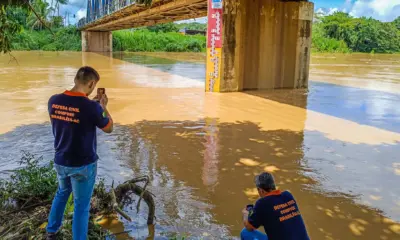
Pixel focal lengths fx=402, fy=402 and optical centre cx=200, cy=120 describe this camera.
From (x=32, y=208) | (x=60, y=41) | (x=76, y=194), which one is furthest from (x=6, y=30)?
(x=60, y=41)

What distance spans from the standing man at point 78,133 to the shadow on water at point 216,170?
98cm

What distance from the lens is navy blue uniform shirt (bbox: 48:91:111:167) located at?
3061 millimetres

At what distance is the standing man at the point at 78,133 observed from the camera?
3.07 m

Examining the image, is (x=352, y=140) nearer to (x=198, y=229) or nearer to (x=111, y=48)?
(x=198, y=229)

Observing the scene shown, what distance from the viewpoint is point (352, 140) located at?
8.19 meters

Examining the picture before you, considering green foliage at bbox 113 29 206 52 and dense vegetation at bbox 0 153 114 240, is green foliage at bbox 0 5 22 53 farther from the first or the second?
green foliage at bbox 113 29 206 52

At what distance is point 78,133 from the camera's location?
10.2ft

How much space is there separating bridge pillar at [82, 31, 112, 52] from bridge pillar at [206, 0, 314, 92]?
41.8 m

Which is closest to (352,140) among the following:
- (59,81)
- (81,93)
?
(81,93)

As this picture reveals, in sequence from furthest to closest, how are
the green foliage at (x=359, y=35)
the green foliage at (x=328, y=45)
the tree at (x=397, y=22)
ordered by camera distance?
1. the tree at (x=397, y=22)
2. the green foliage at (x=359, y=35)
3. the green foliage at (x=328, y=45)

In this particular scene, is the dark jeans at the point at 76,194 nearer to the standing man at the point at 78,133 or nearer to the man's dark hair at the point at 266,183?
the standing man at the point at 78,133

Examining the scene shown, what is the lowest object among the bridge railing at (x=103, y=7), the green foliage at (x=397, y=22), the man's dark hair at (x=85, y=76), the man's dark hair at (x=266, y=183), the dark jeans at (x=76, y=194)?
the dark jeans at (x=76, y=194)

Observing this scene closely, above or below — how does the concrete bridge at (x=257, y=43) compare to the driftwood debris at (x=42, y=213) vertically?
above

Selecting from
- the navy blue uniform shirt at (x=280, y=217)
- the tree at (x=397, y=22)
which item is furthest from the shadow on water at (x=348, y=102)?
the tree at (x=397, y=22)
